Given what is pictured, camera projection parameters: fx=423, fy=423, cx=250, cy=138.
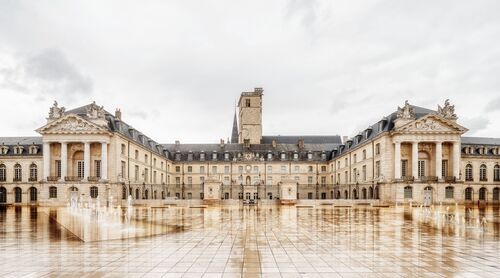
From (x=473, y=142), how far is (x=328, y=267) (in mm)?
78253

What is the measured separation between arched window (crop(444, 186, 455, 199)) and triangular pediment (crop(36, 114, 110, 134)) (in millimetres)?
49144

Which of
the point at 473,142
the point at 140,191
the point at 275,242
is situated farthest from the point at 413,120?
the point at 275,242

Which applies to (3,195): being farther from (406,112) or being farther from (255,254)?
(255,254)

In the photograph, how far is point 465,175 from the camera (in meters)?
73.2

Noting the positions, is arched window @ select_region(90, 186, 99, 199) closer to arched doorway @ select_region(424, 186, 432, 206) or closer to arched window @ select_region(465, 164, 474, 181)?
arched doorway @ select_region(424, 186, 432, 206)

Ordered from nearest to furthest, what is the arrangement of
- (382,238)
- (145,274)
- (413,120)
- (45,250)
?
(145,274) → (45,250) → (382,238) → (413,120)

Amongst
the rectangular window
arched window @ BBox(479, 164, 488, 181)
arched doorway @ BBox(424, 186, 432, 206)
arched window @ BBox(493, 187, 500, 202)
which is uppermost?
the rectangular window

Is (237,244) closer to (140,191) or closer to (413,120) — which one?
(413,120)

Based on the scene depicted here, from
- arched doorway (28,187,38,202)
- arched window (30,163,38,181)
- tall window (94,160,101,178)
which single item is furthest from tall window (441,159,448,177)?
arched window (30,163,38,181)

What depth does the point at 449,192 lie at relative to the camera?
6050cm

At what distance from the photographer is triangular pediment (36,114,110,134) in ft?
201

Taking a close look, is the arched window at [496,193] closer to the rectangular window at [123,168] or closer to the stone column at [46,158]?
the rectangular window at [123,168]

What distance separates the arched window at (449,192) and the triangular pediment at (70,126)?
161 feet

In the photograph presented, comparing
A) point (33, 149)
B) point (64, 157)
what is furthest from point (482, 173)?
point (33, 149)
